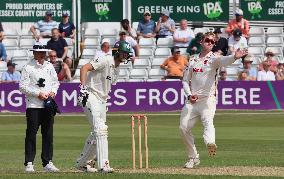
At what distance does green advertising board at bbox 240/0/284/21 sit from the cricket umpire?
54.6ft

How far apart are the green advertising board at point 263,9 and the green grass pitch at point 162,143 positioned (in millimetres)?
4829

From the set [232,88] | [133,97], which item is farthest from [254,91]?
[133,97]

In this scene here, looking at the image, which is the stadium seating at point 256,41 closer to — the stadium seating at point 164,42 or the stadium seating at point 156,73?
the stadium seating at point 164,42

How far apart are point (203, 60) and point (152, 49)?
15.0 m

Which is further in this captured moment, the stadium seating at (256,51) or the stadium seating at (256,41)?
the stadium seating at (256,41)

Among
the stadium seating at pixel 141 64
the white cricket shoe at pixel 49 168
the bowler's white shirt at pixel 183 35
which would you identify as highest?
the bowler's white shirt at pixel 183 35

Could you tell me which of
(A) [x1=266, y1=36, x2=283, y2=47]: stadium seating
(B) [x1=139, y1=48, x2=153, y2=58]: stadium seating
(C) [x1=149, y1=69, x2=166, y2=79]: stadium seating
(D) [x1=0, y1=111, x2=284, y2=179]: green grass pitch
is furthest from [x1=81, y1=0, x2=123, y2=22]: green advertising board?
(D) [x1=0, y1=111, x2=284, y2=179]: green grass pitch

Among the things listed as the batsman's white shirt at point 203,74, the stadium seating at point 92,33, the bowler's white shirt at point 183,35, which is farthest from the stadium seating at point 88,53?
the batsman's white shirt at point 203,74

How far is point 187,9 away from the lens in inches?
1206

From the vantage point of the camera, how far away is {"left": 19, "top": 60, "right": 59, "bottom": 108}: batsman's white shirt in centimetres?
1427

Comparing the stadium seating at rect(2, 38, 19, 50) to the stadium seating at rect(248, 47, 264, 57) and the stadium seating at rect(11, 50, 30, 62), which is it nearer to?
the stadium seating at rect(11, 50, 30, 62)

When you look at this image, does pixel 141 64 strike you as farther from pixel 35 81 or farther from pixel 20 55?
pixel 35 81

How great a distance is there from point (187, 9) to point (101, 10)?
2569 mm

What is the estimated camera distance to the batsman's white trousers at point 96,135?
1365cm
